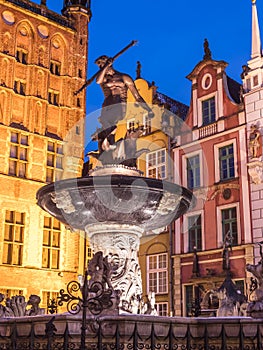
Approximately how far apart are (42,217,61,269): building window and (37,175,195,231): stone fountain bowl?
573 inches

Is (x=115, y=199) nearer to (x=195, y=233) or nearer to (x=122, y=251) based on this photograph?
(x=122, y=251)

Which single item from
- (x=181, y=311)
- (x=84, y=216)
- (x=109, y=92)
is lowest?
(x=181, y=311)

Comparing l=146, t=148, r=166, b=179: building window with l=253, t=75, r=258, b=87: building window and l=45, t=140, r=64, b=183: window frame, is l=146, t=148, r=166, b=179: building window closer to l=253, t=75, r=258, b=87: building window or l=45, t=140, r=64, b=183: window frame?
l=253, t=75, r=258, b=87: building window

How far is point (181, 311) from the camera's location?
62.1ft

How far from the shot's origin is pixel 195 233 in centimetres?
1961

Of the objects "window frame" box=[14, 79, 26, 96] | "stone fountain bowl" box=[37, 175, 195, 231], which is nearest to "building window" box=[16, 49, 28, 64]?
"window frame" box=[14, 79, 26, 96]

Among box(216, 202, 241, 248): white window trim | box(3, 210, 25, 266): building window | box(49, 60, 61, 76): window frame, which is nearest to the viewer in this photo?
box(216, 202, 241, 248): white window trim

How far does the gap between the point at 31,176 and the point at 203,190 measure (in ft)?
27.9

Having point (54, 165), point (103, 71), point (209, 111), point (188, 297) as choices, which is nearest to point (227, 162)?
point (209, 111)

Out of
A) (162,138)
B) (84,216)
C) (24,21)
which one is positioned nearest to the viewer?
(84,216)

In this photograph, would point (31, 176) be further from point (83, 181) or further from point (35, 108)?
point (83, 181)

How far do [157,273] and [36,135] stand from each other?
8.80m

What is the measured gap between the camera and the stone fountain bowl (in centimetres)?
852

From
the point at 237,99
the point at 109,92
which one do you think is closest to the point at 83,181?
the point at 109,92
